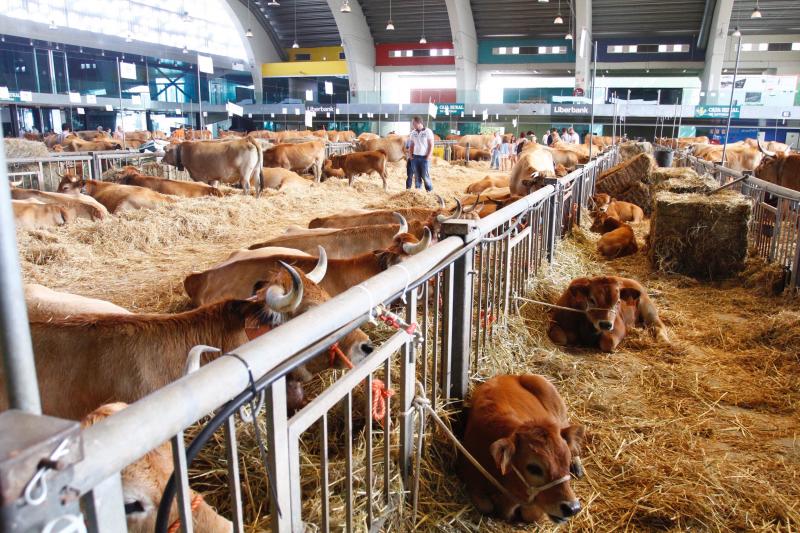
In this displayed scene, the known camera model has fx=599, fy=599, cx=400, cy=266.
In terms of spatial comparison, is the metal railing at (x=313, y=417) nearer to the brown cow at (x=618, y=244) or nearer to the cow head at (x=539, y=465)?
the cow head at (x=539, y=465)

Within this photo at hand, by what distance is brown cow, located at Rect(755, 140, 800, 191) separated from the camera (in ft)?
37.8

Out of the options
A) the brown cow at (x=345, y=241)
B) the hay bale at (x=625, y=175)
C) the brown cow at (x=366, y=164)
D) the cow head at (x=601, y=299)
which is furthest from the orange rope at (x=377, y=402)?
the brown cow at (x=366, y=164)

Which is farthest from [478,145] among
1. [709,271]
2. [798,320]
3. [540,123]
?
[798,320]

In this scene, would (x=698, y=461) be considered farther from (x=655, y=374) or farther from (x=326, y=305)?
(x=326, y=305)

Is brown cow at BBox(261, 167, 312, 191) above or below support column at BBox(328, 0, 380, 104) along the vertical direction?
below

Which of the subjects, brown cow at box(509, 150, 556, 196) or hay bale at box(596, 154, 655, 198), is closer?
brown cow at box(509, 150, 556, 196)

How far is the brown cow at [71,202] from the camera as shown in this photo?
1040 cm

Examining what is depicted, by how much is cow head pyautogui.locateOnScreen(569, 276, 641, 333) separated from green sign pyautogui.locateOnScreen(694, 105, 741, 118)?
3274 centimetres

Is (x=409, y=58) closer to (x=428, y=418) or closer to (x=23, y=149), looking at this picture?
(x=23, y=149)

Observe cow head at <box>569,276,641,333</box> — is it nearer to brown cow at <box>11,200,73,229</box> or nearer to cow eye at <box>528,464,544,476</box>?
cow eye at <box>528,464,544,476</box>

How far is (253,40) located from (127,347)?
162 ft

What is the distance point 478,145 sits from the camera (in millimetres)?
34188

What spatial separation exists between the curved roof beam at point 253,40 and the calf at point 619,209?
133 feet

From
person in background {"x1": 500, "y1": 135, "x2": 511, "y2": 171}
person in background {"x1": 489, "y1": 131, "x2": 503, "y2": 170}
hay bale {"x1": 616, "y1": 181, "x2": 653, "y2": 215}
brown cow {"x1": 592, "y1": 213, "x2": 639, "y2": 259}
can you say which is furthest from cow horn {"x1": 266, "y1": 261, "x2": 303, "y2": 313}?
person in background {"x1": 489, "y1": 131, "x2": 503, "y2": 170}
